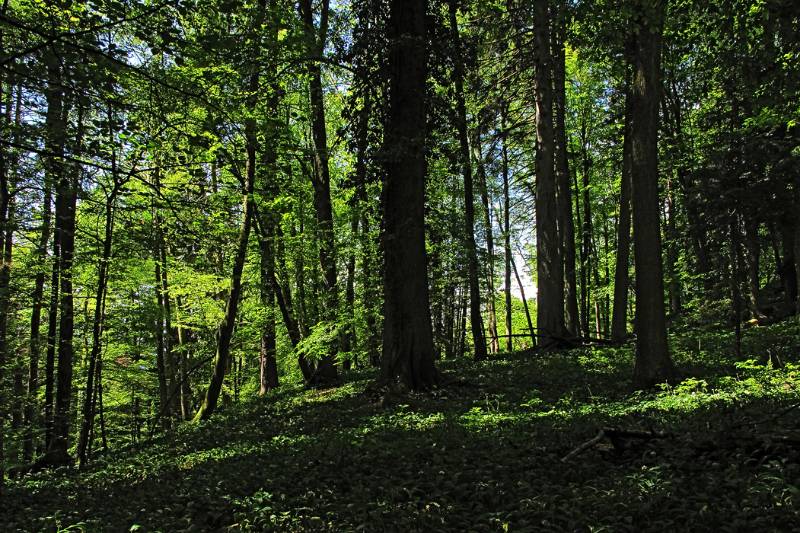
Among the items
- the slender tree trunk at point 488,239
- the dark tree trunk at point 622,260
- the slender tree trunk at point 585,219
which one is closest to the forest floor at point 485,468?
the dark tree trunk at point 622,260

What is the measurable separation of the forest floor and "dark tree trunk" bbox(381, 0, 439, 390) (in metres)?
0.92

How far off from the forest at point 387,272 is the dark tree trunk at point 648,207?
39 mm

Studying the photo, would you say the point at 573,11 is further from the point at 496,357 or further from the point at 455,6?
the point at 496,357

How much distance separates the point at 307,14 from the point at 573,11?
38.6ft

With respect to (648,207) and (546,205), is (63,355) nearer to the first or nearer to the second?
(546,205)

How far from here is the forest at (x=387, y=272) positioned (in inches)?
200

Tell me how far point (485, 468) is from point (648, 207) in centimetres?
591

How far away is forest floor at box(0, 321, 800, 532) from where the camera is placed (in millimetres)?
4137

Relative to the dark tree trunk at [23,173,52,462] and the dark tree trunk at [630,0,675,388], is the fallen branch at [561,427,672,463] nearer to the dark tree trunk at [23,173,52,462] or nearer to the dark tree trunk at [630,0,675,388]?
the dark tree trunk at [630,0,675,388]

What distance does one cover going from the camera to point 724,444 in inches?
204

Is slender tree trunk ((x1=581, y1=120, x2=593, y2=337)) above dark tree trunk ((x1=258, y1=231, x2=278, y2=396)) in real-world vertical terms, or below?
above

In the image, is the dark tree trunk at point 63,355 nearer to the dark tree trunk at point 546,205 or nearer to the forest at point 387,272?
the forest at point 387,272

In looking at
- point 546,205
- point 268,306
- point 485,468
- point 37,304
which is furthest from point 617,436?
point 268,306

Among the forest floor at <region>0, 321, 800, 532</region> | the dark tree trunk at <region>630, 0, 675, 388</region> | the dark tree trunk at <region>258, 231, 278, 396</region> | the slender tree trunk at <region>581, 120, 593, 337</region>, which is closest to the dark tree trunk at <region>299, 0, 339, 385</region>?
the dark tree trunk at <region>258, 231, 278, 396</region>
